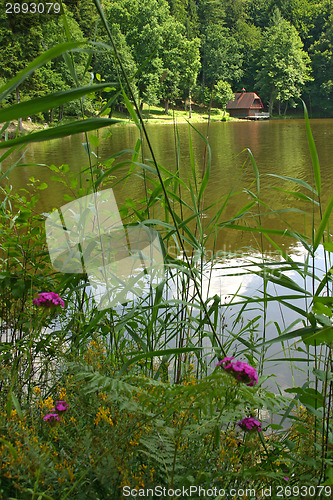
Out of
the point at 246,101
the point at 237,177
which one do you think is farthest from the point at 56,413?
the point at 246,101

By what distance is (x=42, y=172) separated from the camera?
7.83m

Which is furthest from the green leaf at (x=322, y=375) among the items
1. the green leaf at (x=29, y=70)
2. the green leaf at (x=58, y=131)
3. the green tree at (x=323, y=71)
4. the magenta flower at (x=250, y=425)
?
the green tree at (x=323, y=71)

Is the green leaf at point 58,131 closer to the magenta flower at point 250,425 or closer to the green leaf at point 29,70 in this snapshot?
the green leaf at point 29,70

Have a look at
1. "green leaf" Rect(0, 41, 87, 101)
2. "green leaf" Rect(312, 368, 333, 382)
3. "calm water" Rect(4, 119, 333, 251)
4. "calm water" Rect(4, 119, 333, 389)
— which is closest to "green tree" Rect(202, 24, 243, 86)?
"calm water" Rect(4, 119, 333, 389)

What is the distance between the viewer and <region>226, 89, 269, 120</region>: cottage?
132 feet

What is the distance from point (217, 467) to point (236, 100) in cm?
4418

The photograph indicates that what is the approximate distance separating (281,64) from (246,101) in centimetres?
460

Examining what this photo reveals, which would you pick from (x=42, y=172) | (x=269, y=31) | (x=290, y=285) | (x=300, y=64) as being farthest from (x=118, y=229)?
(x=269, y=31)

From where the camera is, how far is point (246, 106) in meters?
40.4

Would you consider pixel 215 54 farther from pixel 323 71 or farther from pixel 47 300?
pixel 323 71

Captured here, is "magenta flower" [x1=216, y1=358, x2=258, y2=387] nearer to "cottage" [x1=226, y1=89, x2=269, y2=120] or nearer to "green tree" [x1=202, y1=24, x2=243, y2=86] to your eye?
"green tree" [x1=202, y1=24, x2=243, y2=86]

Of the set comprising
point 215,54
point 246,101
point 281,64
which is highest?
point 281,64

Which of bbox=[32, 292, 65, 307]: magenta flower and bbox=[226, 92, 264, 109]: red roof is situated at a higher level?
bbox=[226, 92, 264, 109]: red roof

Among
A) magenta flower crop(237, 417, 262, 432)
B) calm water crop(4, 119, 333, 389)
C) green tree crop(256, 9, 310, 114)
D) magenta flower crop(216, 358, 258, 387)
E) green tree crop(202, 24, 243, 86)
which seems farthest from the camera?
green tree crop(256, 9, 310, 114)
